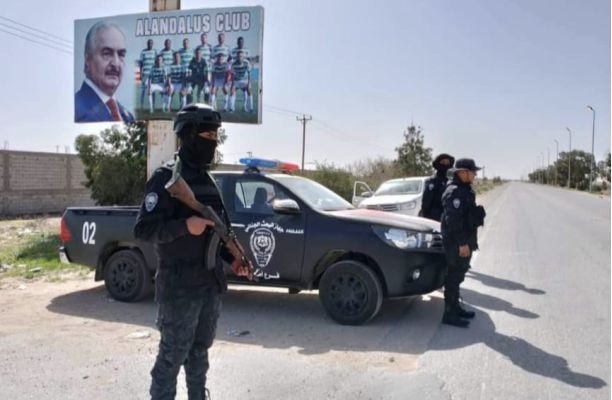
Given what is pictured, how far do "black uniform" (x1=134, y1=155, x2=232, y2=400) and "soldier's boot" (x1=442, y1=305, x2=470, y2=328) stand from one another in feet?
10.5

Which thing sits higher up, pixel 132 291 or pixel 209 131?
pixel 209 131

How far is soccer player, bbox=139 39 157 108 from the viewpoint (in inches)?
497

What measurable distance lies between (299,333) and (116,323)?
6.63ft

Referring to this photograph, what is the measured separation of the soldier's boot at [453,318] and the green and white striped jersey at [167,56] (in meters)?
9.59

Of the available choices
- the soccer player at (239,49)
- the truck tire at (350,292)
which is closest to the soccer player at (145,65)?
the soccer player at (239,49)

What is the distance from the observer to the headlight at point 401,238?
212 inches

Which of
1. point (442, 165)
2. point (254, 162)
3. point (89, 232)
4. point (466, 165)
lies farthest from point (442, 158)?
point (89, 232)

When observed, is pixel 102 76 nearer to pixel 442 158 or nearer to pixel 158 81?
pixel 158 81

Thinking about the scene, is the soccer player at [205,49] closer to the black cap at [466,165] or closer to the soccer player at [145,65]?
the soccer player at [145,65]

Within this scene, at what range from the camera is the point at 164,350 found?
2924mm

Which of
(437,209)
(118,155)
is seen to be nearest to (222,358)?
(437,209)

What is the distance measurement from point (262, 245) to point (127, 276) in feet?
6.37

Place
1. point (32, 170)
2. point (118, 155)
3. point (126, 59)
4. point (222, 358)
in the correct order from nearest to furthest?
point (222, 358) < point (126, 59) < point (118, 155) < point (32, 170)

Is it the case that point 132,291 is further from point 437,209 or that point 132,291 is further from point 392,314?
point 437,209
